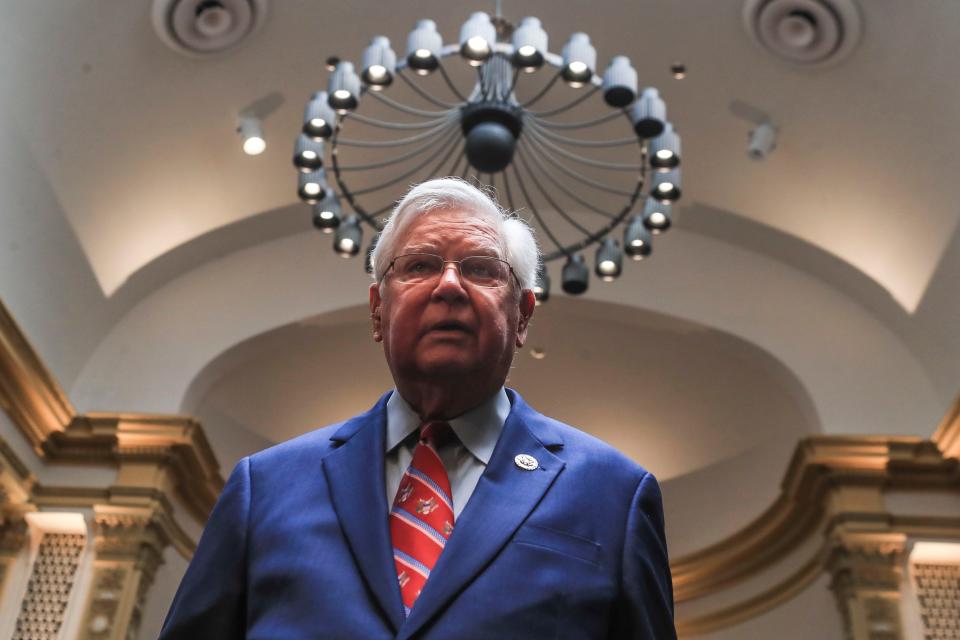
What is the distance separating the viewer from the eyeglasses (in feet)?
6.33

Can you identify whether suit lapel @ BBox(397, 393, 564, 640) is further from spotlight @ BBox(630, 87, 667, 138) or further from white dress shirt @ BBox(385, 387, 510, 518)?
spotlight @ BBox(630, 87, 667, 138)

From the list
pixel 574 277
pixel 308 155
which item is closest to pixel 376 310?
pixel 308 155

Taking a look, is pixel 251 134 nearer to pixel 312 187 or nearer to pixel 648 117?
pixel 312 187

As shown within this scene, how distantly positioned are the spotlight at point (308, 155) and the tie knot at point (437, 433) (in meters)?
4.65

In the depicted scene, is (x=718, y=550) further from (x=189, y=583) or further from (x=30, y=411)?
(x=189, y=583)

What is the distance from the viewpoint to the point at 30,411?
8680 mm

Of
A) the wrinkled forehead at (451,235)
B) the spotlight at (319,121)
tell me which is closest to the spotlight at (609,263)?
the spotlight at (319,121)

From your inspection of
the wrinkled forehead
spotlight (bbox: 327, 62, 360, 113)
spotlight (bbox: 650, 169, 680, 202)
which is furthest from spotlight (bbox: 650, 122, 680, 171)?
the wrinkled forehead

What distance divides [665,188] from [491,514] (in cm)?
503

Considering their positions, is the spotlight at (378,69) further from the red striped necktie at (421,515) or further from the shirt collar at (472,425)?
the red striped necktie at (421,515)

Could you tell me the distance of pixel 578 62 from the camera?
5.80 meters

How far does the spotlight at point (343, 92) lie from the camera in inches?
238

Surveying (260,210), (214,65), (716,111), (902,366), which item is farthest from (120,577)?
(902,366)

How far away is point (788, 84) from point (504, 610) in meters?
7.66
